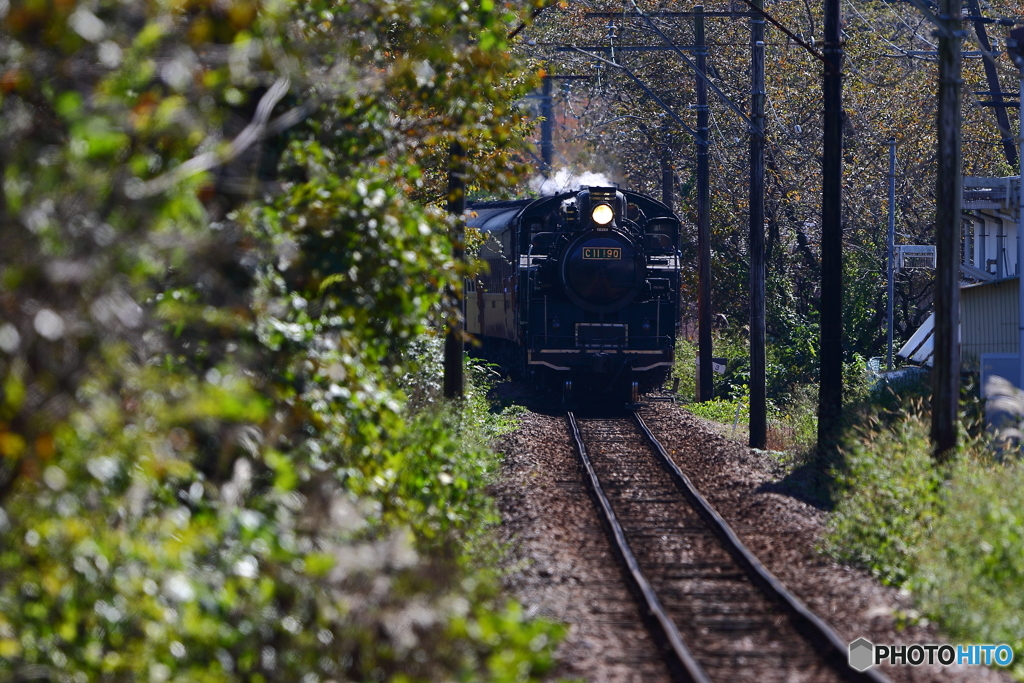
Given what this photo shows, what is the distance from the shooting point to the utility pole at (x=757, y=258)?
19.2 m

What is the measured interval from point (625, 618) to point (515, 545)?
238 cm

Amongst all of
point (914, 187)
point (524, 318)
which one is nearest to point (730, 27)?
point (914, 187)

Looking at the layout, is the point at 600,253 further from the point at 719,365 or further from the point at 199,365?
the point at 199,365

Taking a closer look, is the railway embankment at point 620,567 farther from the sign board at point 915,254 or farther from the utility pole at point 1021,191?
the sign board at point 915,254

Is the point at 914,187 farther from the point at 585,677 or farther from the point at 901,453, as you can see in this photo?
the point at 585,677

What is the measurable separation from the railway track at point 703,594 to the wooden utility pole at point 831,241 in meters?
2.21

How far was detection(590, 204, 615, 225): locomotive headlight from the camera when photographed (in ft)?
73.6

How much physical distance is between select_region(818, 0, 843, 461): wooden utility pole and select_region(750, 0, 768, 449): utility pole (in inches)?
119

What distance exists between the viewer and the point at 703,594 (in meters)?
9.98

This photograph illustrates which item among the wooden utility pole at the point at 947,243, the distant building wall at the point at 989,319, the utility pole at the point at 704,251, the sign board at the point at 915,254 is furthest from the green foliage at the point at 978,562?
the sign board at the point at 915,254

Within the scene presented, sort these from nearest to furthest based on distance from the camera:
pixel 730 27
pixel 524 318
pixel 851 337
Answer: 1. pixel 524 318
2. pixel 851 337
3. pixel 730 27

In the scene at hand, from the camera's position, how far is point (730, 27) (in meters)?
36.2

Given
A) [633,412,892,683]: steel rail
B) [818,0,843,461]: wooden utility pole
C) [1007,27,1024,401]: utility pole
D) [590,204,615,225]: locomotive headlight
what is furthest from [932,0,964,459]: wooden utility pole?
[590,204,615,225]: locomotive headlight

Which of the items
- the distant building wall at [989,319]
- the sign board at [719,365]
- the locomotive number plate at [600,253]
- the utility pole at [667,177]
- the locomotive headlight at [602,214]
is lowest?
the sign board at [719,365]
